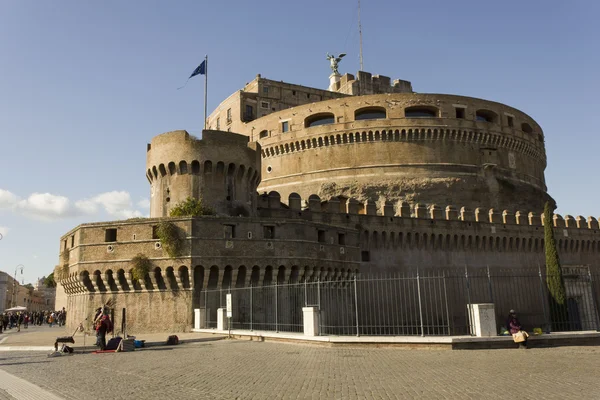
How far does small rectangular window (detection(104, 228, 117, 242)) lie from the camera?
2356 cm

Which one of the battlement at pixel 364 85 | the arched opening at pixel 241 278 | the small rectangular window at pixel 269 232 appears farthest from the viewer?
the battlement at pixel 364 85

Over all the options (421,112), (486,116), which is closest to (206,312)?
(421,112)

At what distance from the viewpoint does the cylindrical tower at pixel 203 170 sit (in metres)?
26.4

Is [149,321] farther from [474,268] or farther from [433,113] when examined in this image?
[433,113]

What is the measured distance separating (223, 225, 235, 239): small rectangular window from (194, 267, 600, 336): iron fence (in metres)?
2.56

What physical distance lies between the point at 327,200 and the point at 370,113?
14382mm

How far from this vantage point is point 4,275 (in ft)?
251

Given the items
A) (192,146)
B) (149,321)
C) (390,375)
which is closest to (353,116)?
(192,146)

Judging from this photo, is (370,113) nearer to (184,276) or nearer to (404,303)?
(404,303)

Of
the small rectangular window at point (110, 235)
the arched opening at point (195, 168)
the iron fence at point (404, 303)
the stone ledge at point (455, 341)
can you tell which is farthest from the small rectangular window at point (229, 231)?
the stone ledge at point (455, 341)

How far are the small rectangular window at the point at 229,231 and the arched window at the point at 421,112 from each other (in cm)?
2715

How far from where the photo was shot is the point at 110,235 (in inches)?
931

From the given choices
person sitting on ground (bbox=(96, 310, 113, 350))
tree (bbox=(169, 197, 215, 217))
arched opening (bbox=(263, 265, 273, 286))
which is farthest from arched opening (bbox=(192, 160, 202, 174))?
person sitting on ground (bbox=(96, 310, 113, 350))

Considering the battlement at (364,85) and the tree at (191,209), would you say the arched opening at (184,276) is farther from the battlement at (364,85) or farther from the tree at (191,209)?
the battlement at (364,85)
